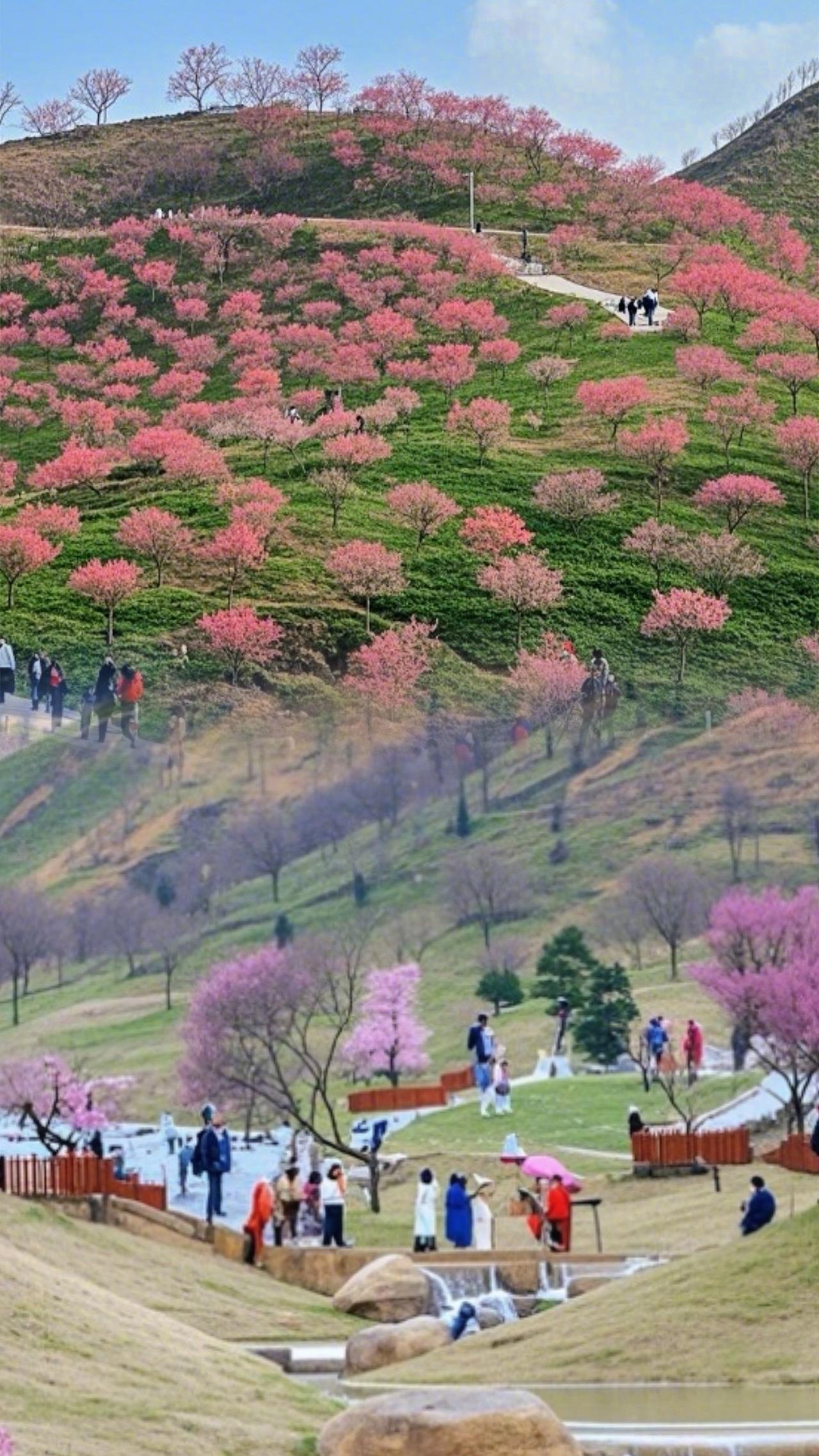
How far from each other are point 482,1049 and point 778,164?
109m

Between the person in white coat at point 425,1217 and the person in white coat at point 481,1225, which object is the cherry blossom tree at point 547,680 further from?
the person in white coat at point 425,1217

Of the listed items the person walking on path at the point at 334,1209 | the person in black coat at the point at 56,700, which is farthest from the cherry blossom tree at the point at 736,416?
the person walking on path at the point at 334,1209

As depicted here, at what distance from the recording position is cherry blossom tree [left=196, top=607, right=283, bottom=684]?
62094 millimetres

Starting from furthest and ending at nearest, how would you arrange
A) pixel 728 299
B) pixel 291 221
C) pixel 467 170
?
pixel 467 170, pixel 291 221, pixel 728 299

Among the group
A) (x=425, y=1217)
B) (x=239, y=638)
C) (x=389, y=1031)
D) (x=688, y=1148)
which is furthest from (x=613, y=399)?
(x=425, y=1217)

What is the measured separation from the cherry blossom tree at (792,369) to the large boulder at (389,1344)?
223 feet

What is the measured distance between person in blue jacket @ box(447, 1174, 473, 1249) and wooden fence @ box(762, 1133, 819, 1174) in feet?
12.8

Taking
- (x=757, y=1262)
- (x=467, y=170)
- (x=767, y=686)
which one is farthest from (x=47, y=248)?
(x=757, y=1262)

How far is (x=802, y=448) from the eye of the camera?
81.6 m

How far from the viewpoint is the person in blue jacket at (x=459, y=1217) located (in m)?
29.5

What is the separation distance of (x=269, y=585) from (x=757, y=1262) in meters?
48.4

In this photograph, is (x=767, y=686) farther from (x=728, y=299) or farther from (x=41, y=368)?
(x=41, y=368)

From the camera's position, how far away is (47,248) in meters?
115

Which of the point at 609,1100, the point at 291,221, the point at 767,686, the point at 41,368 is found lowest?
the point at 609,1100
